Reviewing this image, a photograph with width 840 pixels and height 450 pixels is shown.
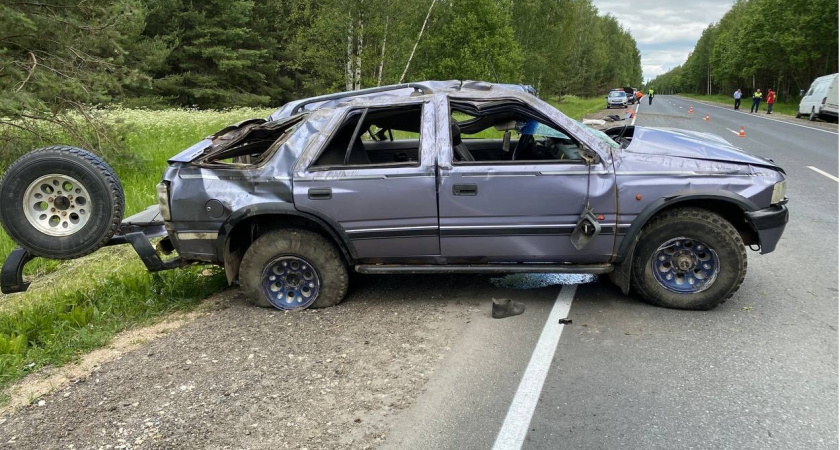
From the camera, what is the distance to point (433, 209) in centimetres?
432

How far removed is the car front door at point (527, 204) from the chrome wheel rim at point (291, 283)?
46.4 inches

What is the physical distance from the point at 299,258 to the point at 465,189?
1.47m

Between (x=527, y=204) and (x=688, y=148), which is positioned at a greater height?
(x=688, y=148)

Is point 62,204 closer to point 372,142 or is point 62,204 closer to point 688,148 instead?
point 372,142

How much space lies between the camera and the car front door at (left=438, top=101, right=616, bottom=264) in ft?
13.9

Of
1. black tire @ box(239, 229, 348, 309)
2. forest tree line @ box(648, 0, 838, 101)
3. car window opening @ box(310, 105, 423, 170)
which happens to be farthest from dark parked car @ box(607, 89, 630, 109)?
black tire @ box(239, 229, 348, 309)

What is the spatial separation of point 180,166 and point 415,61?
25.7m

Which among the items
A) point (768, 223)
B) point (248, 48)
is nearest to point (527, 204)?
point (768, 223)

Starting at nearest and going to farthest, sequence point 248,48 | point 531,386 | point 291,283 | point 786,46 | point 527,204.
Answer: point 531,386, point 527,204, point 291,283, point 248,48, point 786,46

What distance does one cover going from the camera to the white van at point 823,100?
25531 millimetres

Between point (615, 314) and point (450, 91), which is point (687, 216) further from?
point (450, 91)

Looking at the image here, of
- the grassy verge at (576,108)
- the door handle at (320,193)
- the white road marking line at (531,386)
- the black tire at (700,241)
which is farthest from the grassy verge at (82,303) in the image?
the grassy verge at (576,108)

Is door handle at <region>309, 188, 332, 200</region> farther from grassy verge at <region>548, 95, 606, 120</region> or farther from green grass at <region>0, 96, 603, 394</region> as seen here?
grassy verge at <region>548, 95, 606, 120</region>

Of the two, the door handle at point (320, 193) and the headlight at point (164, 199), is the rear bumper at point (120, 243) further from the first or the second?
the door handle at point (320, 193)
